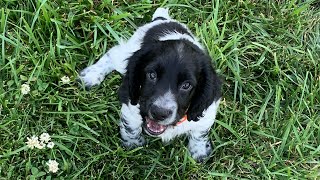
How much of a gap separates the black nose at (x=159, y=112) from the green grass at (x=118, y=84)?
829mm

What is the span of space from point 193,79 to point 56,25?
1598 millimetres

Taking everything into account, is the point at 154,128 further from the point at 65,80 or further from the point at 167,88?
the point at 65,80

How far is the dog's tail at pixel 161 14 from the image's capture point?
549 cm

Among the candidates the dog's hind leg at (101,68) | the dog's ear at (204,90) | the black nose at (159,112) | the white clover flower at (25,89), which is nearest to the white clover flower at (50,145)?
the white clover flower at (25,89)

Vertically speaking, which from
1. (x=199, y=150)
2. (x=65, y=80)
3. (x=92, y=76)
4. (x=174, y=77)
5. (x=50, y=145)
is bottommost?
(x=199, y=150)

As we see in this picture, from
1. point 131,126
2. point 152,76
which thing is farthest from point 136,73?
point 131,126

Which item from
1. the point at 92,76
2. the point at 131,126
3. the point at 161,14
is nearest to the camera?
the point at 131,126

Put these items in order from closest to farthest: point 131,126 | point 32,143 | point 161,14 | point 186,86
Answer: point 186,86 → point 32,143 → point 131,126 → point 161,14

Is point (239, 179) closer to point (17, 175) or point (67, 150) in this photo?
point (67, 150)

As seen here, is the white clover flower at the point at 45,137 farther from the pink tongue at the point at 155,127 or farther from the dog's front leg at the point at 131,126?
the pink tongue at the point at 155,127

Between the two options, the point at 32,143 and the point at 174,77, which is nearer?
the point at 174,77

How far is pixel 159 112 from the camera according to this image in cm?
426

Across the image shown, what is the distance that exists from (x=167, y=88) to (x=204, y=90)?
39 cm

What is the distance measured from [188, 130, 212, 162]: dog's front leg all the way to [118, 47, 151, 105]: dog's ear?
75 cm
